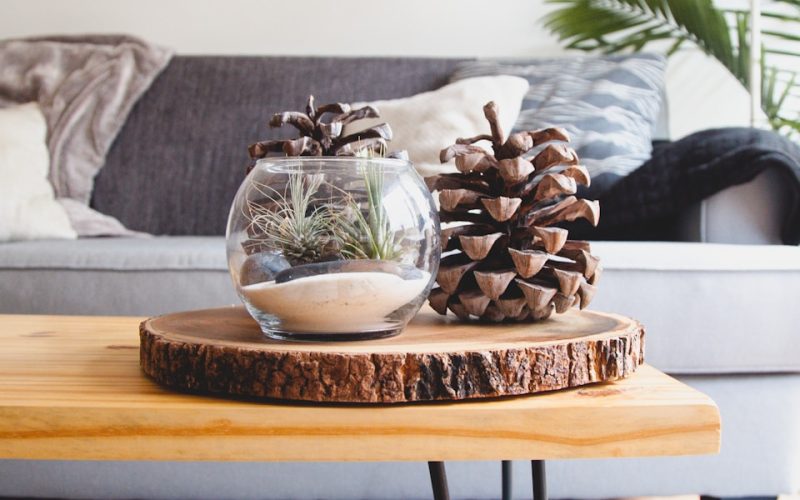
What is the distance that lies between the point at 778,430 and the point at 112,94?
160 centimetres

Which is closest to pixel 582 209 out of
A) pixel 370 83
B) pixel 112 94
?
pixel 370 83

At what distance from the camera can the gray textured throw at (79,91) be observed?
1.90m

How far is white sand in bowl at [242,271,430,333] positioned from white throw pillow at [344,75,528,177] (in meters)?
1.04

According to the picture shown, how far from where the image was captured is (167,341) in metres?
0.58

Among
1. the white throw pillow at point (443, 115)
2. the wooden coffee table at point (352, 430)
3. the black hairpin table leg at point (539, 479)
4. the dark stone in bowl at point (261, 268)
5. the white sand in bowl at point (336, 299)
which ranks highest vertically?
the white throw pillow at point (443, 115)

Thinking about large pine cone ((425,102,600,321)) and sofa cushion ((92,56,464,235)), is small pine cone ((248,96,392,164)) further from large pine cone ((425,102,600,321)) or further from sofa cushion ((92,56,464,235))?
sofa cushion ((92,56,464,235))

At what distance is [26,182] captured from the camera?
1.76m

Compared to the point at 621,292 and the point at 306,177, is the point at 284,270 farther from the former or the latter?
the point at 621,292

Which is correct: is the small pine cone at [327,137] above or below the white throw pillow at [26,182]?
above

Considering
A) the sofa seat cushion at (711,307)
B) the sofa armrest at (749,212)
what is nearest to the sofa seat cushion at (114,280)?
the sofa seat cushion at (711,307)

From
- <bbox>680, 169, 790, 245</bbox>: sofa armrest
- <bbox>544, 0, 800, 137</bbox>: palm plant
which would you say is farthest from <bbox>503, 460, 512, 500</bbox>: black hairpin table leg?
<bbox>544, 0, 800, 137</bbox>: palm plant

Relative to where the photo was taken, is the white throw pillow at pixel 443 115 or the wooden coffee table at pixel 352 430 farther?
the white throw pillow at pixel 443 115

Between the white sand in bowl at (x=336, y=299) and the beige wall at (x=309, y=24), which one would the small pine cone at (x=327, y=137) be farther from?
the beige wall at (x=309, y=24)

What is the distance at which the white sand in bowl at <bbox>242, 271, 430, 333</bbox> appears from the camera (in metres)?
0.55
